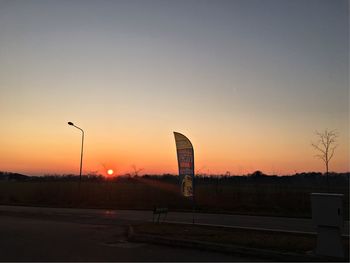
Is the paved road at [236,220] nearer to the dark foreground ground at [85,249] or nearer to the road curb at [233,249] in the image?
the road curb at [233,249]

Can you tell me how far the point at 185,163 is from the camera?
61.0 ft

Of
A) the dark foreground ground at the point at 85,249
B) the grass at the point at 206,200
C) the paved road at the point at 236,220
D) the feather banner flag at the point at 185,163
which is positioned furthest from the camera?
the grass at the point at 206,200

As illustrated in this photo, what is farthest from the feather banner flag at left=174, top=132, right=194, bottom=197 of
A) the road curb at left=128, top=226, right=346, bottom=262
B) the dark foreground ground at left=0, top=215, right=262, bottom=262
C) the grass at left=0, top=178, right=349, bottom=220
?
the grass at left=0, top=178, right=349, bottom=220


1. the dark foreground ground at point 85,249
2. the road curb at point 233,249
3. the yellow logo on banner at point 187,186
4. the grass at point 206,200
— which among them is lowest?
the dark foreground ground at point 85,249

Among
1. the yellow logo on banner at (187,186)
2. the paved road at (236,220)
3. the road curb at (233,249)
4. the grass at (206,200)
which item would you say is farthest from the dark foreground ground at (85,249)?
the grass at (206,200)

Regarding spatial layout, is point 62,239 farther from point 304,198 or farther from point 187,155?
point 304,198

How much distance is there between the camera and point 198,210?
99.1ft

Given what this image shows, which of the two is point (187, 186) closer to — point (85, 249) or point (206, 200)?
Answer: point (85, 249)

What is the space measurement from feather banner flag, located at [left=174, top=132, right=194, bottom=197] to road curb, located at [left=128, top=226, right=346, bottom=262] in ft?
18.0

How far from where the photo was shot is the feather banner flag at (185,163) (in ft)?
60.5

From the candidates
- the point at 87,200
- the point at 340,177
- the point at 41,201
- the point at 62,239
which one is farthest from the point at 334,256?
the point at 340,177

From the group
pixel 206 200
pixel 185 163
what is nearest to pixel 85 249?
pixel 185 163

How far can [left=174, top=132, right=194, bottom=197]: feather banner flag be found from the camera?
727 inches

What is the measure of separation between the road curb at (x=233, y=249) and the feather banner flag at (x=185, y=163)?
5.50 m
